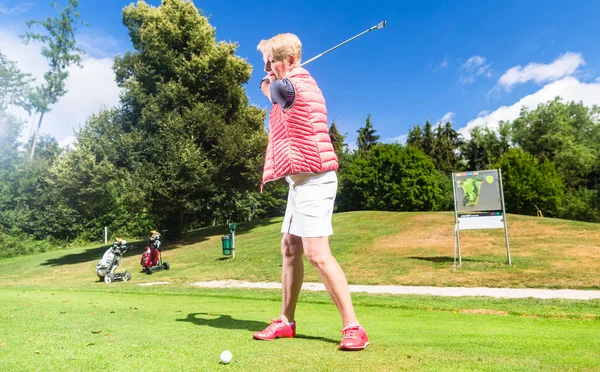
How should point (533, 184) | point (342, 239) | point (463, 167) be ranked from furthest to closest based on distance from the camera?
point (463, 167) → point (533, 184) → point (342, 239)

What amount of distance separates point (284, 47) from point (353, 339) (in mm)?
2192

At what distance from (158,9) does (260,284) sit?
21.6m

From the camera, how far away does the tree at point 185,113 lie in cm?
2388

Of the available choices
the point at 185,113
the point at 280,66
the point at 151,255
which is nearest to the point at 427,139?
the point at 185,113

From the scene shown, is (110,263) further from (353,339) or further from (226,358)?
(226,358)

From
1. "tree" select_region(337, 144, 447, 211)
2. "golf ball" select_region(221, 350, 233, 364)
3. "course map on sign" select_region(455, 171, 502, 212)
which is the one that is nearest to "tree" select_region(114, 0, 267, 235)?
"course map on sign" select_region(455, 171, 502, 212)

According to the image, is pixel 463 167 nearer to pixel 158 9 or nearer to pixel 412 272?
pixel 158 9

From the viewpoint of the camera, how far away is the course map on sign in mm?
14594

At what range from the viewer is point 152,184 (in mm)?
23125

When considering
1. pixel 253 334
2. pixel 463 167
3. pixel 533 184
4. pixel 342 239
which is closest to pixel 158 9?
pixel 342 239

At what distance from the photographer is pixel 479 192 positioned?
579 inches

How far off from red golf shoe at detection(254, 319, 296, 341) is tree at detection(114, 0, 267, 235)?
20.7 meters

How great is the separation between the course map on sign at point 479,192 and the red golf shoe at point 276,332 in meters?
12.7

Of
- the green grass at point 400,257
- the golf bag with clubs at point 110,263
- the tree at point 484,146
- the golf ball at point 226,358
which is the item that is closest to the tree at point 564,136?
the tree at point 484,146
